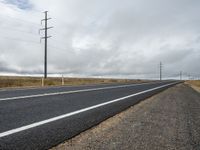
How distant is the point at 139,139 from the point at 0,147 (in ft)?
7.71

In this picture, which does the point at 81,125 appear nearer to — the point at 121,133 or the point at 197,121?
the point at 121,133

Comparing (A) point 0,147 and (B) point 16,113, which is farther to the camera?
(B) point 16,113

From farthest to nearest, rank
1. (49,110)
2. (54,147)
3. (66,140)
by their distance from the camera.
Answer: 1. (49,110)
2. (66,140)
3. (54,147)

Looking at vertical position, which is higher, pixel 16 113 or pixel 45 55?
pixel 45 55

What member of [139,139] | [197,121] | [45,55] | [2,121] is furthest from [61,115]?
[45,55]

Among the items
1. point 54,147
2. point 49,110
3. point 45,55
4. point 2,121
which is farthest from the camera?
point 45,55

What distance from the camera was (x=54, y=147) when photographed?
15.1 ft

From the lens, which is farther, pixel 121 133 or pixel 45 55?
pixel 45 55

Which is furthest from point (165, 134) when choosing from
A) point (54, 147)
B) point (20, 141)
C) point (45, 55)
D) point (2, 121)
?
point (45, 55)

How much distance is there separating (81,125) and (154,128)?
159 centimetres

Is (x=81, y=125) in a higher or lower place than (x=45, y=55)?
lower

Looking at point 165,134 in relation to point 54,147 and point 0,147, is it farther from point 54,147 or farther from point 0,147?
point 0,147

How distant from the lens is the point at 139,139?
5281mm

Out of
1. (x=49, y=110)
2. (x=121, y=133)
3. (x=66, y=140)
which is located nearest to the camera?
(x=66, y=140)
